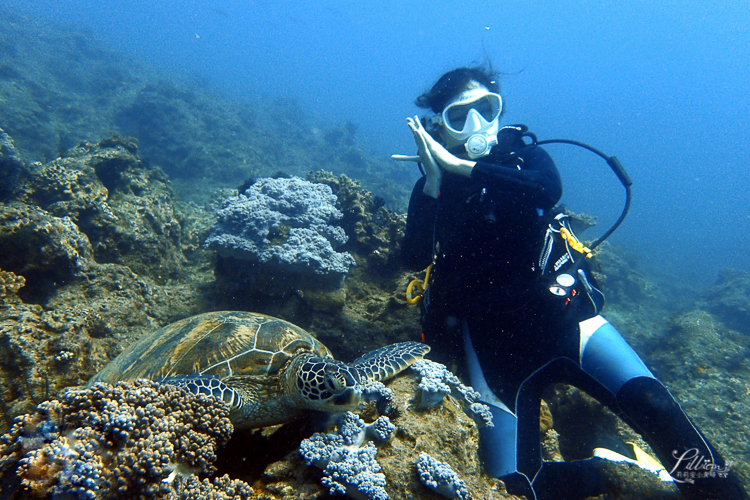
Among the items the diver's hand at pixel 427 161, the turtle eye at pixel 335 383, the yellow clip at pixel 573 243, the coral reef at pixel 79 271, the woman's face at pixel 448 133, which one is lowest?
the coral reef at pixel 79 271

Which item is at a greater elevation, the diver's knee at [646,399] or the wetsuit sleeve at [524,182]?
the wetsuit sleeve at [524,182]

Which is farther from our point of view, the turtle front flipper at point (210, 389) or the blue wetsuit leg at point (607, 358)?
the blue wetsuit leg at point (607, 358)

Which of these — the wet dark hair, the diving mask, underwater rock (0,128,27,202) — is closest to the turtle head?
the diving mask

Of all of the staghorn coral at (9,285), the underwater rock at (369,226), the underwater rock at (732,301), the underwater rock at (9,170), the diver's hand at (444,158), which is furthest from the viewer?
the underwater rock at (732,301)

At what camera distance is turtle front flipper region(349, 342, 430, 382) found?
91.0 inches

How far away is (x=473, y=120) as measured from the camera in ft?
10.3

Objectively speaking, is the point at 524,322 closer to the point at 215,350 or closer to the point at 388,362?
the point at 388,362

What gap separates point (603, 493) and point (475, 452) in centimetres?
116

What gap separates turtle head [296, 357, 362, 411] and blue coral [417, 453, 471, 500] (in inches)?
20.8

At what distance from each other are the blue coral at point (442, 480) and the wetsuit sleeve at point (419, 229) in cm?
217

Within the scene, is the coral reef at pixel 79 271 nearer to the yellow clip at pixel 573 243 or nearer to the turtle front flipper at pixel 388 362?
the turtle front flipper at pixel 388 362

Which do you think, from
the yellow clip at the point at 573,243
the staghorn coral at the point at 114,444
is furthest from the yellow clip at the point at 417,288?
the staghorn coral at the point at 114,444

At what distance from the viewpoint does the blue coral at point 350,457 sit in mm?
1520

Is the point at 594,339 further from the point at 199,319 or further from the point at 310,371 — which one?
the point at 199,319
